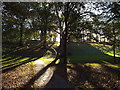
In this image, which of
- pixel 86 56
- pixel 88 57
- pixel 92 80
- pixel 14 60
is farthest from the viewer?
pixel 86 56

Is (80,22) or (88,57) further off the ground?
(80,22)

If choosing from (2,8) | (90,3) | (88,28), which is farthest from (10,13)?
(90,3)

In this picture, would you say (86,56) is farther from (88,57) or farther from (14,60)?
(14,60)

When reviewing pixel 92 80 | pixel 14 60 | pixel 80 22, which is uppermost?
pixel 80 22

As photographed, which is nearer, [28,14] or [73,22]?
[28,14]

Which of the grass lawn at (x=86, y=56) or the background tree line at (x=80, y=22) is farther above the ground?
the background tree line at (x=80, y=22)

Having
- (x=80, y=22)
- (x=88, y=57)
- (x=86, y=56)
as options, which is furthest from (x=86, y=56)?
(x=80, y=22)

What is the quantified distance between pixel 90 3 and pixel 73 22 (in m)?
3.43

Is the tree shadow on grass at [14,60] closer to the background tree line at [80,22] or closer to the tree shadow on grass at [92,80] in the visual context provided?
the background tree line at [80,22]

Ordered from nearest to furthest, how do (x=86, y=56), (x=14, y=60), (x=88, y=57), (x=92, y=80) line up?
(x=92, y=80)
(x=14, y=60)
(x=88, y=57)
(x=86, y=56)

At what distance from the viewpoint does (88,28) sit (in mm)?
13711

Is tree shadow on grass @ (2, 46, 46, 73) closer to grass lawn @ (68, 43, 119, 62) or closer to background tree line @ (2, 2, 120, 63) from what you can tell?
background tree line @ (2, 2, 120, 63)

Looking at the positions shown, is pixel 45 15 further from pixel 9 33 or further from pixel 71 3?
pixel 9 33

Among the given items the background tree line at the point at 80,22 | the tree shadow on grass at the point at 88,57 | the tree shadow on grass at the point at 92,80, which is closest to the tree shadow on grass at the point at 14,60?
the background tree line at the point at 80,22
